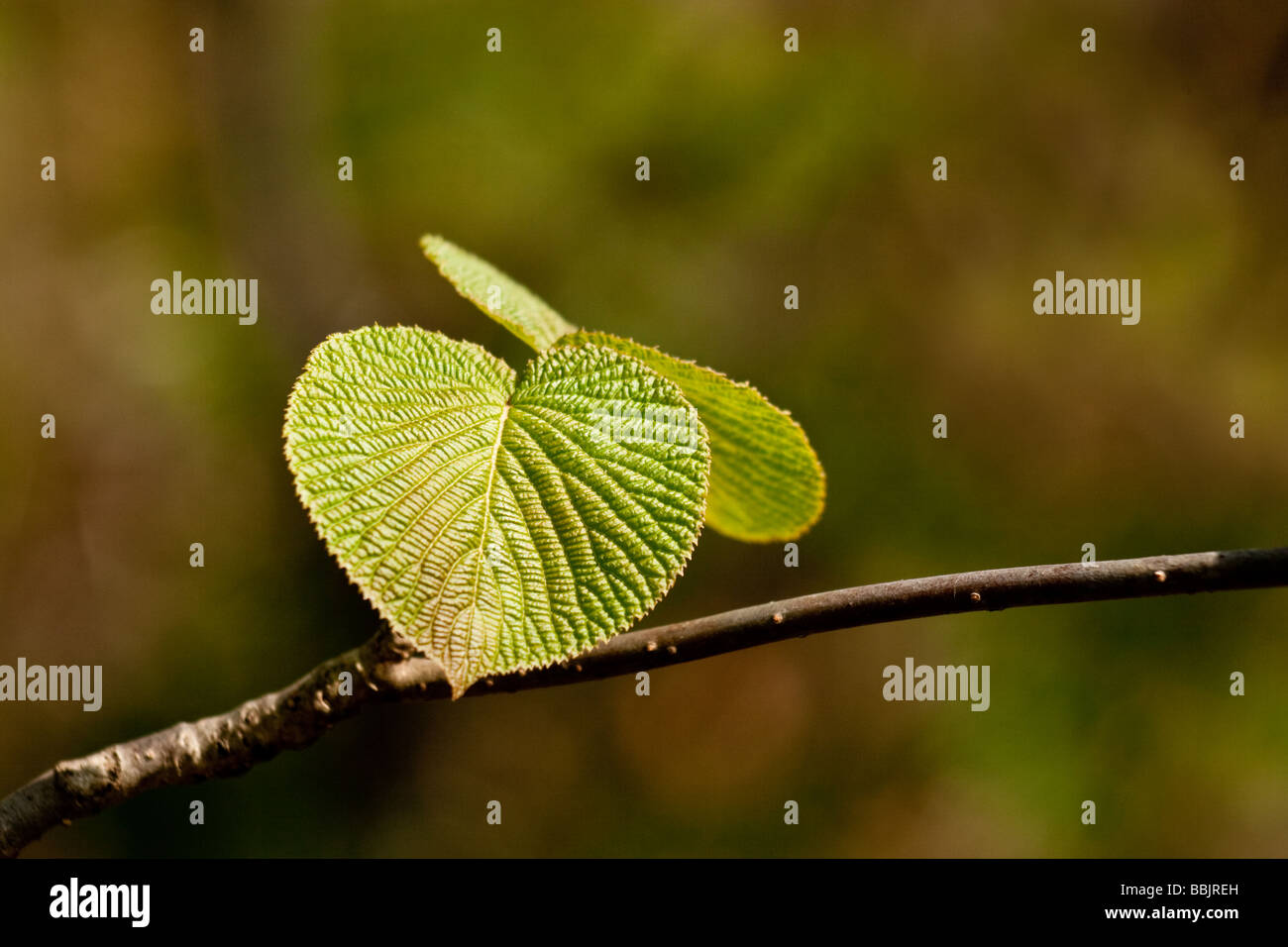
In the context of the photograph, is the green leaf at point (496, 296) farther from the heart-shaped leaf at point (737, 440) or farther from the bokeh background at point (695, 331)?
the bokeh background at point (695, 331)

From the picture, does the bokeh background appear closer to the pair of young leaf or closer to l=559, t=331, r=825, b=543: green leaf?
l=559, t=331, r=825, b=543: green leaf

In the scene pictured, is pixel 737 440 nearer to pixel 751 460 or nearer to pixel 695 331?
pixel 751 460

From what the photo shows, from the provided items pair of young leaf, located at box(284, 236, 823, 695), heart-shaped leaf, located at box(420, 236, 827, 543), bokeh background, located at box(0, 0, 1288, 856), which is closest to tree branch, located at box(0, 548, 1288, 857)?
pair of young leaf, located at box(284, 236, 823, 695)

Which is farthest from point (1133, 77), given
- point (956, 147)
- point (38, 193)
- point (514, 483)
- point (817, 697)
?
Result: point (38, 193)

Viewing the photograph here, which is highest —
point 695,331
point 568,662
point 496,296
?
point 695,331

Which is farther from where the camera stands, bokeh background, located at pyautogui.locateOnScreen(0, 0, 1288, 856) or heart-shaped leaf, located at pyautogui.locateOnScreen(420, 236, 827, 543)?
bokeh background, located at pyautogui.locateOnScreen(0, 0, 1288, 856)

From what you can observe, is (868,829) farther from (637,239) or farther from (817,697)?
(637,239)

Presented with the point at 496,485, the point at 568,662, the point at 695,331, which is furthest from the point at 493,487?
the point at 695,331
